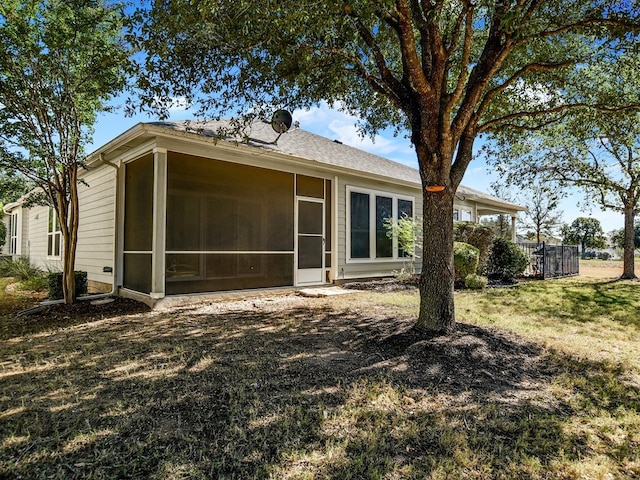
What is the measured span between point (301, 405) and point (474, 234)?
8955 millimetres

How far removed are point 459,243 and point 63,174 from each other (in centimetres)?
906

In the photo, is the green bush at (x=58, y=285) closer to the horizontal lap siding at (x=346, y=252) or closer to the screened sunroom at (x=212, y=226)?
the screened sunroom at (x=212, y=226)

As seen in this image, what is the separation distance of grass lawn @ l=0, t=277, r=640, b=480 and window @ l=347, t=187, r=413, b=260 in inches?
190

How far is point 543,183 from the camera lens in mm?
13156

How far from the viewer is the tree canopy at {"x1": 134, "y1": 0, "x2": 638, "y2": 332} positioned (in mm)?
3889

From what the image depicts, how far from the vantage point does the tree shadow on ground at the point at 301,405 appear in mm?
2053

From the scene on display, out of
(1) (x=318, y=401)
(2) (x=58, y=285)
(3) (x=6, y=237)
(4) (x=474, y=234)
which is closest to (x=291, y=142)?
→ (4) (x=474, y=234)

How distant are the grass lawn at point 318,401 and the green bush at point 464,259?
4.08m

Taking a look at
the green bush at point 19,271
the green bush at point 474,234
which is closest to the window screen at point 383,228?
the green bush at point 474,234

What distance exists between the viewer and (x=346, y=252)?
31.4ft

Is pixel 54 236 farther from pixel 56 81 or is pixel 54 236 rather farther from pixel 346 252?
pixel 346 252

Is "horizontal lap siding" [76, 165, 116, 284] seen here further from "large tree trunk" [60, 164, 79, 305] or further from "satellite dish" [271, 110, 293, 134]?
"satellite dish" [271, 110, 293, 134]

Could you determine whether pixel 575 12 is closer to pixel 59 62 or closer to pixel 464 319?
pixel 464 319

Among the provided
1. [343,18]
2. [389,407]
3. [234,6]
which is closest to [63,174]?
[234,6]
